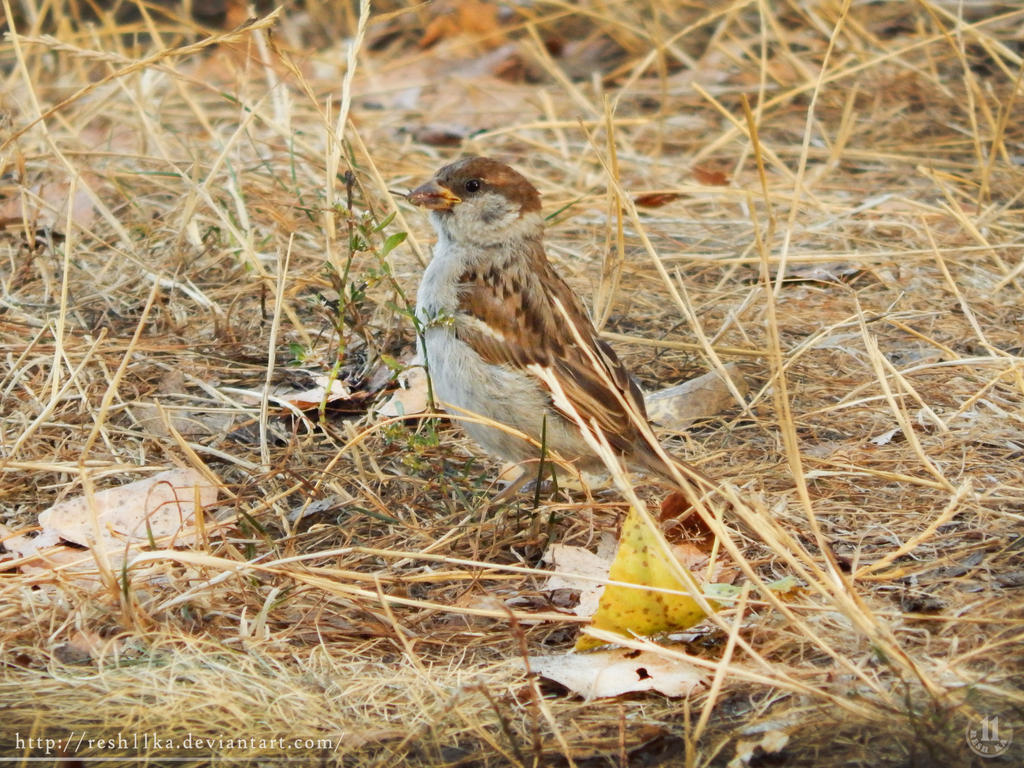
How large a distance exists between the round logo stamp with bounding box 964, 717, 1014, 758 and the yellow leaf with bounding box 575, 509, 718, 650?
2.01ft

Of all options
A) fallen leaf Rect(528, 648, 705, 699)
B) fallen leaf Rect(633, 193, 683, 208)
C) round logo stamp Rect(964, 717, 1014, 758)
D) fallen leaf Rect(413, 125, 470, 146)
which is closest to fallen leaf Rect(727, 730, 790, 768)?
fallen leaf Rect(528, 648, 705, 699)

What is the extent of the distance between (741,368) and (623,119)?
7.69 ft

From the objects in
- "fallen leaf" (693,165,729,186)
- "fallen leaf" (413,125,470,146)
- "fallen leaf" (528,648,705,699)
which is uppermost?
"fallen leaf" (528,648,705,699)

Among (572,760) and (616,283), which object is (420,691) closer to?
(572,760)

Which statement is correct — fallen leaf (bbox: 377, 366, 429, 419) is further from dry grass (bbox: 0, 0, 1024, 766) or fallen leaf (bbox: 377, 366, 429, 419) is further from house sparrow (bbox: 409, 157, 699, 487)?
house sparrow (bbox: 409, 157, 699, 487)

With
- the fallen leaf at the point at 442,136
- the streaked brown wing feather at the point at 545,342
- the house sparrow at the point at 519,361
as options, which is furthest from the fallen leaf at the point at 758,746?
the fallen leaf at the point at 442,136

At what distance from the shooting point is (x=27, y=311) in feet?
14.4

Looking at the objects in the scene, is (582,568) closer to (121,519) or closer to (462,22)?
(121,519)

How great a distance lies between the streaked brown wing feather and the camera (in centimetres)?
344

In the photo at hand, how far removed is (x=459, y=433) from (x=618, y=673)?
1.54 metres

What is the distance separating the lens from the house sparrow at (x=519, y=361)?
3.43m

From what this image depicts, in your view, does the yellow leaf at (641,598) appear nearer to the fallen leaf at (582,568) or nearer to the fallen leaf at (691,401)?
the fallen leaf at (582,568)

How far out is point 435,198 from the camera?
12.6 feet

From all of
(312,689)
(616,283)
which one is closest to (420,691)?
(312,689)
